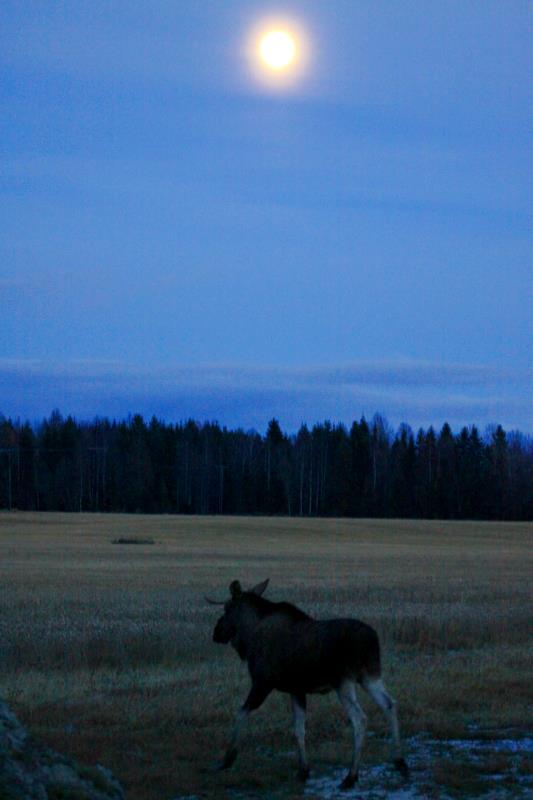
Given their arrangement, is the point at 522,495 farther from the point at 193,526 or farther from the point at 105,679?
the point at 105,679

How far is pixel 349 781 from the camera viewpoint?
9859mm

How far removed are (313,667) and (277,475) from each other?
400 ft

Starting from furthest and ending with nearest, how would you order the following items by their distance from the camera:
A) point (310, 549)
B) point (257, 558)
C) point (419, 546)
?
point (419, 546) < point (310, 549) < point (257, 558)

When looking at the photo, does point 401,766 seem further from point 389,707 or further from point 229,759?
point 229,759

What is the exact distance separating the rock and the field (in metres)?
0.78

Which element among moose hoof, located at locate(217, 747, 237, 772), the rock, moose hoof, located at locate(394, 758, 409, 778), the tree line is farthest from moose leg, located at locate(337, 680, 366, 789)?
the tree line

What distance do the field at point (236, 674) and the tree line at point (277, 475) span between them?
79.2 meters

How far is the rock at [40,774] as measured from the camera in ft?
26.1

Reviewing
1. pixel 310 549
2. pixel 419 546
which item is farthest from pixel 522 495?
pixel 310 549

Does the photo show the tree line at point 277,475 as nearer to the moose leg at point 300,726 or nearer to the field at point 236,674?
the field at point 236,674

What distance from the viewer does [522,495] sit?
120m

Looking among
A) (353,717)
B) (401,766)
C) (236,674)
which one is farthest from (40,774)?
(236,674)

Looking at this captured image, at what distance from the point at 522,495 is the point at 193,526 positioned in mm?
50979

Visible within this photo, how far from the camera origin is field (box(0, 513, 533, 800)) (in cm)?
1053
